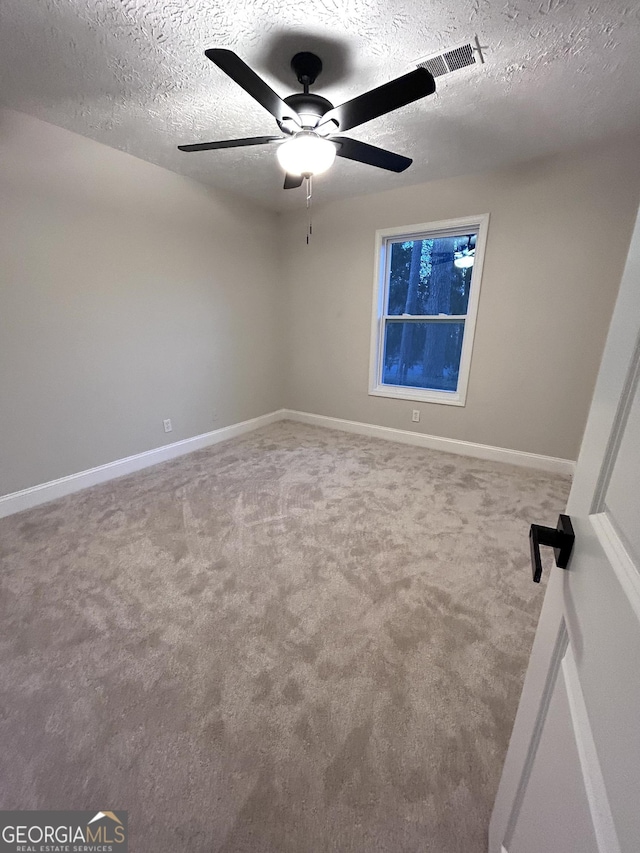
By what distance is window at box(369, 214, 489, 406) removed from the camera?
3.25 m

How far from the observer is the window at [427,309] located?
3250 mm

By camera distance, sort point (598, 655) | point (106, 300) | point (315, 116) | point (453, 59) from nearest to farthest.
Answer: point (598, 655) → point (453, 59) → point (315, 116) → point (106, 300)

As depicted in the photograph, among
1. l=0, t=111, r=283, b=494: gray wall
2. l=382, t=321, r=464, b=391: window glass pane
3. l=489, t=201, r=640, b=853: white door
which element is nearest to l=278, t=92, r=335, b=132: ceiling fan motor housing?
l=0, t=111, r=283, b=494: gray wall

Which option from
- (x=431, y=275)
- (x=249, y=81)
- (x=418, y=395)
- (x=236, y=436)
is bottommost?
(x=236, y=436)

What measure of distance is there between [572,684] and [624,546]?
274 mm

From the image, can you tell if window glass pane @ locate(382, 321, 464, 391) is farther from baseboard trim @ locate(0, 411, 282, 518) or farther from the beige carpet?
baseboard trim @ locate(0, 411, 282, 518)

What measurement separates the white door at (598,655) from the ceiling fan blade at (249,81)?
1.49m

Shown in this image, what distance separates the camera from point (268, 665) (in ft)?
4.57

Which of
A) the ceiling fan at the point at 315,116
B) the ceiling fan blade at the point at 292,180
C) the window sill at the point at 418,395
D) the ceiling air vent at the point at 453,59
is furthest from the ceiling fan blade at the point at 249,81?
the window sill at the point at 418,395

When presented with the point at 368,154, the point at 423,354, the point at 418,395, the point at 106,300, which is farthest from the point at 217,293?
the point at 418,395

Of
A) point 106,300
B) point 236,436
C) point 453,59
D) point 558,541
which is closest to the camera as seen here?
point 558,541

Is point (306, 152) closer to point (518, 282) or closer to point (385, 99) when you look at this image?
point (385, 99)

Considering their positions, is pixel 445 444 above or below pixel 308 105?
below

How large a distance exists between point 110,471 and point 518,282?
3.73 meters
